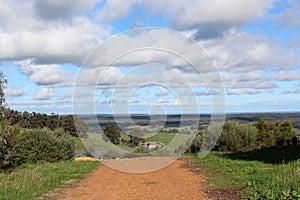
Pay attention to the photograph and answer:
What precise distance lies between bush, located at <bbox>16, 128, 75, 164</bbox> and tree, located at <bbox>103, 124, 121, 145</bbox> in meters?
2.85

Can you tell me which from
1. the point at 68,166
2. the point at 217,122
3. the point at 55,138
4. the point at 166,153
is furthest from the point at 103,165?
the point at 217,122

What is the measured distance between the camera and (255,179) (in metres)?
9.69

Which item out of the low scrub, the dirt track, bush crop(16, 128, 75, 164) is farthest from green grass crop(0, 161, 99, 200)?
bush crop(16, 128, 75, 164)

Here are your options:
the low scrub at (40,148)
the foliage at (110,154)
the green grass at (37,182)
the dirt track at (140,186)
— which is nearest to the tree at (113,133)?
the green grass at (37,182)

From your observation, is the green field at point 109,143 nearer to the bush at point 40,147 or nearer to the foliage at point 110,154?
the bush at point 40,147

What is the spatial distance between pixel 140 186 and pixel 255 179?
10.3ft

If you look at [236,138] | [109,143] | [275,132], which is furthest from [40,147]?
[275,132]

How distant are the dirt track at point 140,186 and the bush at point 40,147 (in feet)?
17.7

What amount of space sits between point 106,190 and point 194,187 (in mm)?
2364

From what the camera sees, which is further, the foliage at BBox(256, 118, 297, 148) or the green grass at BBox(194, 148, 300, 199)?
the foliage at BBox(256, 118, 297, 148)

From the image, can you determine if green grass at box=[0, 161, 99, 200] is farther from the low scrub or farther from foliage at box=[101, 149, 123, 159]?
foliage at box=[101, 149, 123, 159]

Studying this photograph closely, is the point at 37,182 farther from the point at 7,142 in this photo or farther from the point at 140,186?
the point at 7,142

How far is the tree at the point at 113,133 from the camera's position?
673 inches

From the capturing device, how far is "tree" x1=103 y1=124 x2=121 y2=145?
673 inches
